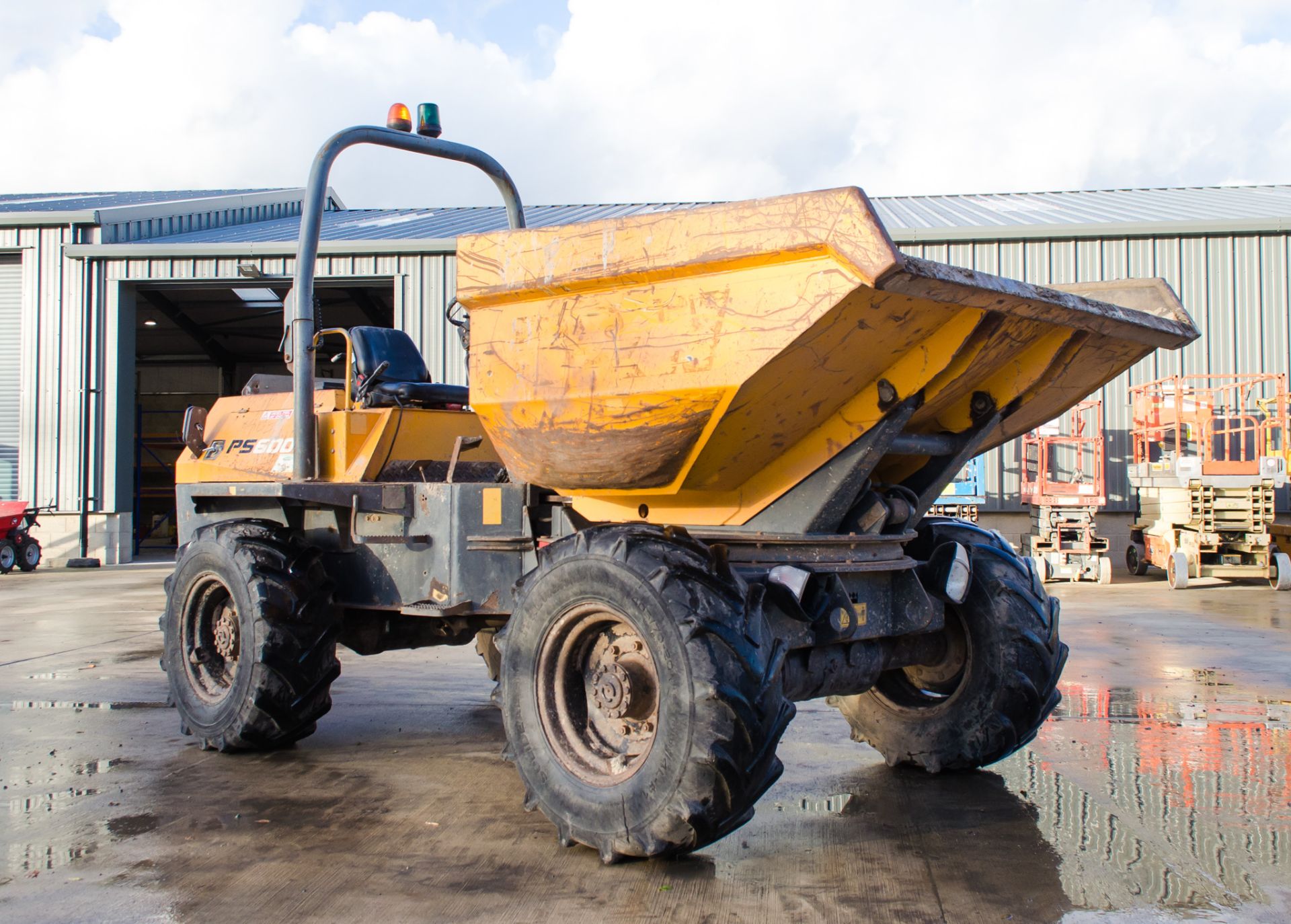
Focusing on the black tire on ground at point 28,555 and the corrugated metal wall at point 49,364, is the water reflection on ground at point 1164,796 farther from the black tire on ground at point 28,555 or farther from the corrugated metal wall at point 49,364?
the corrugated metal wall at point 49,364

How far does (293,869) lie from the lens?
12.0 ft

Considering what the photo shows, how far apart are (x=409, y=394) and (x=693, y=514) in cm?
194

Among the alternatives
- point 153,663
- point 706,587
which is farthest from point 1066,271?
point 706,587

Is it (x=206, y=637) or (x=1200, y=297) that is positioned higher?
(x=1200, y=297)

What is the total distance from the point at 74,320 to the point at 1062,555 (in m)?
16.5

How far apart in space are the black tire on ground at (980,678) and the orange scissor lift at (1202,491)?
1054 cm

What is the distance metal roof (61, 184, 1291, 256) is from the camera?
17.6 metres

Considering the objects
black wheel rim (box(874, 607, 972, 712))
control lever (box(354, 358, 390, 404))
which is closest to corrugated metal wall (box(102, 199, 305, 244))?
control lever (box(354, 358, 390, 404))

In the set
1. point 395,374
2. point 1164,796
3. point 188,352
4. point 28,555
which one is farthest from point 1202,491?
point 188,352

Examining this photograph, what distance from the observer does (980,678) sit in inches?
182

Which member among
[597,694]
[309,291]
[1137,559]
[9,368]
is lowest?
[1137,559]

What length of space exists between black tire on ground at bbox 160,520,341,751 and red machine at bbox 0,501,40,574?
14.3 m

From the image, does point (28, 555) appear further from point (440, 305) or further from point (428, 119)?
point (428, 119)

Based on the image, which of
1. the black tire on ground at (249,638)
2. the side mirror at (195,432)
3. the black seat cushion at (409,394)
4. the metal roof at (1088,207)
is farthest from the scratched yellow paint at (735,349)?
the metal roof at (1088,207)
